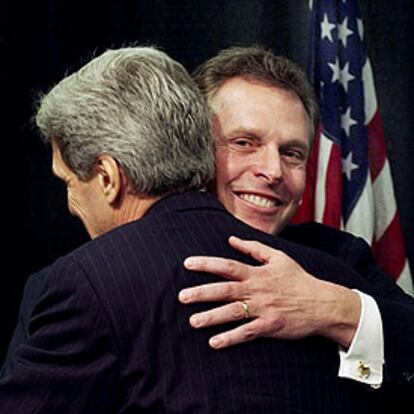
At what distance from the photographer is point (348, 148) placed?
309 cm

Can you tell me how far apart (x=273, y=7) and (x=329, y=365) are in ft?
6.59

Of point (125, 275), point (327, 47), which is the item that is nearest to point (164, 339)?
point (125, 275)

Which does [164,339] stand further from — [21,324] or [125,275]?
[21,324]

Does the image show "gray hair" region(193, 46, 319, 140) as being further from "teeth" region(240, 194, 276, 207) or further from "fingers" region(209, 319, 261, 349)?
"fingers" region(209, 319, 261, 349)

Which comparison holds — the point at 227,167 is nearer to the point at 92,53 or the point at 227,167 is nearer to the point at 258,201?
the point at 258,201

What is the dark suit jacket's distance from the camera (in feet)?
4.81

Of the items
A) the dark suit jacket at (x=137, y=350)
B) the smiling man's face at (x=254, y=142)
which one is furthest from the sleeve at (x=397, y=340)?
the smiling man's face at (x=254, y=142)

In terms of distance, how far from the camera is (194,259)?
5.05ft

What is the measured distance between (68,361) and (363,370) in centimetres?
52

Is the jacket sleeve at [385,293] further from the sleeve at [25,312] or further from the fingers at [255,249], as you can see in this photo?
the sleeve at [25,312]

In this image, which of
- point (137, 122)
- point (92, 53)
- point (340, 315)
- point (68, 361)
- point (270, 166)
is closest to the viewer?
point (68, 361)

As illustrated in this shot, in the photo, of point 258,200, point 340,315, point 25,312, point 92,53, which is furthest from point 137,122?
point 92,53

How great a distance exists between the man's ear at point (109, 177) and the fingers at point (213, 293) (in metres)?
0.24

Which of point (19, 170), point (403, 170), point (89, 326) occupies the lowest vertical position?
point (403, 170)
